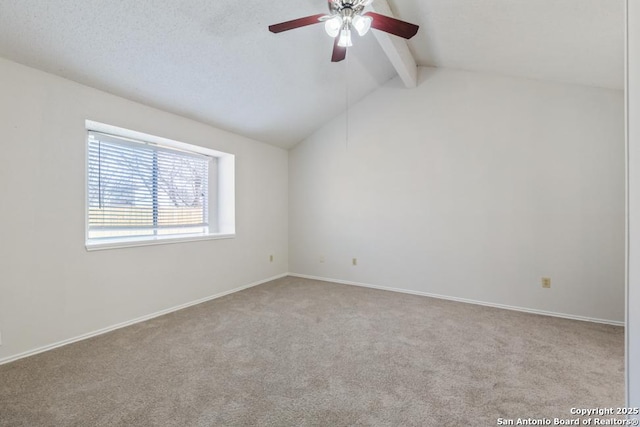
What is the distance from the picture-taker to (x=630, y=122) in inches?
35.5

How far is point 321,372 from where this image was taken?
6.22 feet

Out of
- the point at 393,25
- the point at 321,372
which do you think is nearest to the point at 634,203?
the point at 393,25

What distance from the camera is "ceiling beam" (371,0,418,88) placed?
2275 millimetres

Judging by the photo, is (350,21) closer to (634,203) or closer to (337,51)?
(337,51)

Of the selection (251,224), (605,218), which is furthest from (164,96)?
(605,218)

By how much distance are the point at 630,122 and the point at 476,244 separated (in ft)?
8.69

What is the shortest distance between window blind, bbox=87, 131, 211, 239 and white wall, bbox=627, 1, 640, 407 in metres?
3.55

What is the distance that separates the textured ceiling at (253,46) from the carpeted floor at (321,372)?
2193 mm

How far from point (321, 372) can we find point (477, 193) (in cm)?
265

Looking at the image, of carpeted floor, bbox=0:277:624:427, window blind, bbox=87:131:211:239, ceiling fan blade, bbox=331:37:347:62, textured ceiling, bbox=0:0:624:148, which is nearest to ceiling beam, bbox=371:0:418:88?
textured ceiling, bbox=0:0:624:148

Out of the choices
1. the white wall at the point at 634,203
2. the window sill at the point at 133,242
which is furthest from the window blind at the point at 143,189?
the white wall at the point at 634,203

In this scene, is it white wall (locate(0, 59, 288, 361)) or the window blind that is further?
the window blind

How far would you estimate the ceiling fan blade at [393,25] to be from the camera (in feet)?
5.47

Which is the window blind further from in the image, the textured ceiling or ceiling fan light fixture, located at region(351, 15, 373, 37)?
ceiling fan light fixture, located at region(351, 15, 373, 37)
